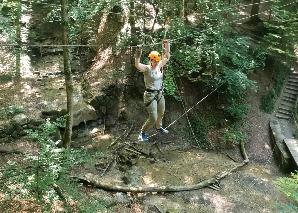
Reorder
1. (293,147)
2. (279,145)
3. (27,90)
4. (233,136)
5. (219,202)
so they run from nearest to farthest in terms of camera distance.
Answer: (219,202), (27,90), (293,147), (233,136), (279,145)

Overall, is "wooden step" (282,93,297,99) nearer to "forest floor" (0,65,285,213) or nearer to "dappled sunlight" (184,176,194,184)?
"forest floor" (0,65,285,213)

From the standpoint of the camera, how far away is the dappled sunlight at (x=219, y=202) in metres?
9.95

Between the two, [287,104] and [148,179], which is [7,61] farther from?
[287,104]

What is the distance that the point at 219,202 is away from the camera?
33.6ft

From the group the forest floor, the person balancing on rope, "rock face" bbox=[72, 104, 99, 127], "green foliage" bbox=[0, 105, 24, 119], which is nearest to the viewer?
the person balancing on rope

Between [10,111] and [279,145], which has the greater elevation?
[10,111]

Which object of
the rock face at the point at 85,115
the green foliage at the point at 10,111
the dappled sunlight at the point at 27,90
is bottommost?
the rock face at the point at 85,115

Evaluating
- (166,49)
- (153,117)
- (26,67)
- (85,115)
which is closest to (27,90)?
(26,67)

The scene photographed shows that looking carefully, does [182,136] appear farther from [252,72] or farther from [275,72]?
[275,72]

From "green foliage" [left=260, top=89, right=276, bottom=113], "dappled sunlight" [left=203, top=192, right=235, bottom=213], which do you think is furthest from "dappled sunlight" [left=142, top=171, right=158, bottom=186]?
"green foliage" [left=260, top=89, right=276, bottom=113]

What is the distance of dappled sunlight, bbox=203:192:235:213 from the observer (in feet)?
32.7

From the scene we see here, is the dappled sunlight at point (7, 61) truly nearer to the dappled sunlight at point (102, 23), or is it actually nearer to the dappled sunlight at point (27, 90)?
the dappled sunlight at point (27, 90)

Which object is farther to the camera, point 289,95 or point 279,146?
point 289,95

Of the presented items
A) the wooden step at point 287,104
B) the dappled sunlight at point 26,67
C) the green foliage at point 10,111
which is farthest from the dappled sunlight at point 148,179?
the wooden step at point 287,104
